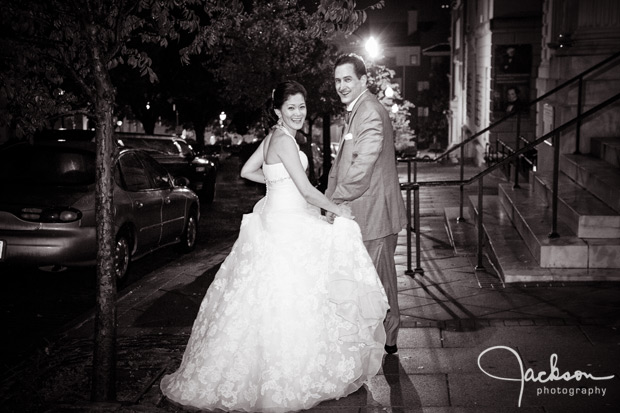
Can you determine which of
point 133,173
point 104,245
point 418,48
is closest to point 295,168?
point 104,245

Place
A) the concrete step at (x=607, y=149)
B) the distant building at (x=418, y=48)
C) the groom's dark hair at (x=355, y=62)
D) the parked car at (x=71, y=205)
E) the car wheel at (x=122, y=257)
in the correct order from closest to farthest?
1. the groom's dark hair at (x=355, y=62)
2. the parked car at (x=71, y=205)
3. the car wheel at (x=122, y=257)
4. the concrete step at (x=607, y=149)
5. the distant building at (x=418, y=48)

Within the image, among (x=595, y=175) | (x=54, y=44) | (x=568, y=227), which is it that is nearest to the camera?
(x=54, y=44)

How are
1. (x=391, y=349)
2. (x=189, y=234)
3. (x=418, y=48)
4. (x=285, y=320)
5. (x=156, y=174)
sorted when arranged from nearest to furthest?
(x=285, y=320) < (x=391, y=349) < (x=156, y=174) < (x=189, y=234) < (x=418, y=48)

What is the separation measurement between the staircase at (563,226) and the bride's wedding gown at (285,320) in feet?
10.5

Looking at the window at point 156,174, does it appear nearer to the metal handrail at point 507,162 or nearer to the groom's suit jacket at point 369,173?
the metal handrail at point 507,162

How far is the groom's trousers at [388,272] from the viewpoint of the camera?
6.29 metres

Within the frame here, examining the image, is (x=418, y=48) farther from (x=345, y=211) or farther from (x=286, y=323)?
(x=286, y=323)

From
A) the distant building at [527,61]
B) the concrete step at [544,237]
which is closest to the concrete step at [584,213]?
the concrete step at [544,237]

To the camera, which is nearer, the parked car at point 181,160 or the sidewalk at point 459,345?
the sidewalk at point 459,345

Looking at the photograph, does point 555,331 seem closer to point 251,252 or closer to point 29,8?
point 251,252

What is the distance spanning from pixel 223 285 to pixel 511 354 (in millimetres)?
2155

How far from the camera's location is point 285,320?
548cm

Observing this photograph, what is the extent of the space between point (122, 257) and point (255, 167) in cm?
408

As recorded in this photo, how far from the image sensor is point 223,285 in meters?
5.80
